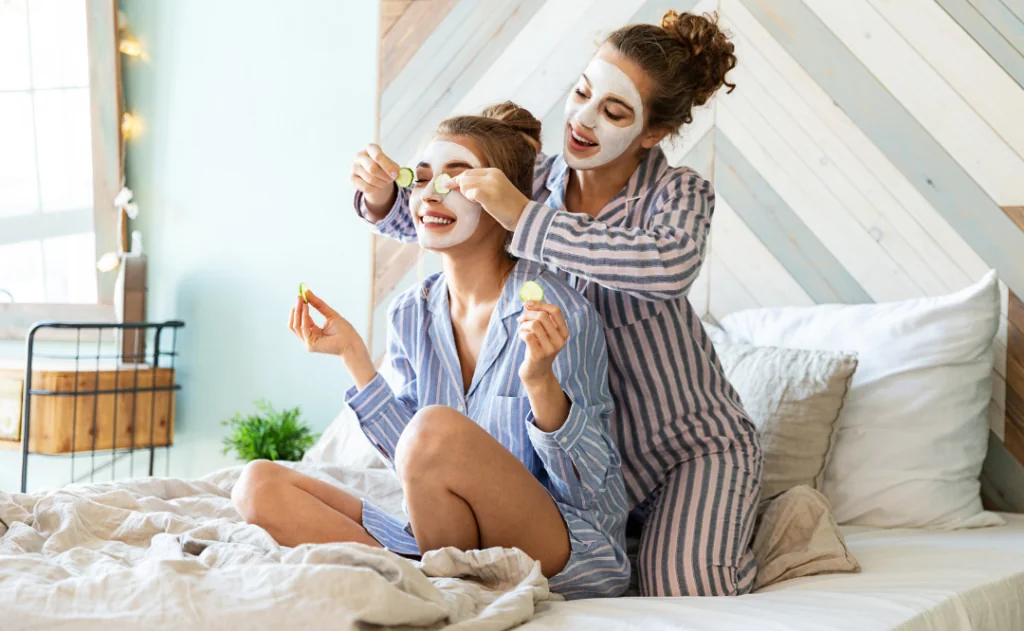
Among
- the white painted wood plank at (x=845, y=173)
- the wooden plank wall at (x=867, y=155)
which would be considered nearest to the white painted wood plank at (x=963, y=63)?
the wooden plank wall at (x=867, y=155)

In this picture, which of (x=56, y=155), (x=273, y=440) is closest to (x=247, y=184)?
(x=56, y=155)

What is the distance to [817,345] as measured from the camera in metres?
2.10

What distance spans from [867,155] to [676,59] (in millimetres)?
760

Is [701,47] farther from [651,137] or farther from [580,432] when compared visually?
[580,432]

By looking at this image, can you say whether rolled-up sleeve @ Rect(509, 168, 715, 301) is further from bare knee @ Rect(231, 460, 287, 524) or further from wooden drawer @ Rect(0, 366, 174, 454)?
wooden drawer @ Rect(0, 366, 174, 454)

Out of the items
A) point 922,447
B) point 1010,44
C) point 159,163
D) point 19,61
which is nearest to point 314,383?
point 159,163

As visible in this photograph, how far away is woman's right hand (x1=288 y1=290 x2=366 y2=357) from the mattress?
21.0 inches

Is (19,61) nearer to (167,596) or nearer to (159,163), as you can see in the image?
(159,163)

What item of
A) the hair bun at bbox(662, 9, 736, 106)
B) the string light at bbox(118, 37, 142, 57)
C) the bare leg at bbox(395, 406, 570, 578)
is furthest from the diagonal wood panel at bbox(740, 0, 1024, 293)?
the string light at bbox(118, 37, 142, 57)

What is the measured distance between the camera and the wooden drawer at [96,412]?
3.06 metres

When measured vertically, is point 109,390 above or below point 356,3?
below

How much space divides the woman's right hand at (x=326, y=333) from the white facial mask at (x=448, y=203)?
0.18 metres

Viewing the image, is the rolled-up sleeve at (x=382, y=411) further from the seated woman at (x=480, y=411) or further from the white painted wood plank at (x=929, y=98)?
the white painted wood plank at (x=929, y=98)

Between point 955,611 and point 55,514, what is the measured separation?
122 centimetres
